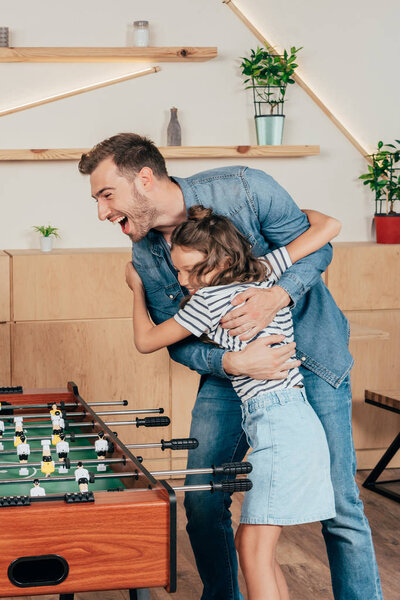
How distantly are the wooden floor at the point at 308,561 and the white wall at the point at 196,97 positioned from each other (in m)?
1.71

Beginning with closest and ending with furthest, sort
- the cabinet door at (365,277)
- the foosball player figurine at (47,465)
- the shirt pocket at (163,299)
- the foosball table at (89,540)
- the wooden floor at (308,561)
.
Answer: the foosball table at (89,540) → the foosball player figurine at (47,465) → the shirt pocket at (163,299) → the wooden floor at (308,561) → the cabinet door at (365,277)

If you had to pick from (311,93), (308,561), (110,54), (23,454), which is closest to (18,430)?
(23,454)

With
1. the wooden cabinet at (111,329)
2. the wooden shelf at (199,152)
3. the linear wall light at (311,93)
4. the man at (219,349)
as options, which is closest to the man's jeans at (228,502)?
the man at (219,349)

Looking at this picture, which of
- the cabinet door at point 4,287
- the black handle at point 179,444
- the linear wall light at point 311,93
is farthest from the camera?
the linear wall light at point 311,93

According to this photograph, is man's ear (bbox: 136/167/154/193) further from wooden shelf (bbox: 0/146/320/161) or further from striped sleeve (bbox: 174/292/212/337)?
wooden shelf (bbox: 0/146/320/161)

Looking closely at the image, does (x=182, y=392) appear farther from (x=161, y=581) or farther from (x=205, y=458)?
(x=161, y=581)

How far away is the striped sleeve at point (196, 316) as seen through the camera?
2.14 metres

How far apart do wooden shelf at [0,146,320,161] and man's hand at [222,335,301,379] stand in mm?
2488

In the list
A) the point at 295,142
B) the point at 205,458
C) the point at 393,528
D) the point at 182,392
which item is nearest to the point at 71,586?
the point at 205,458

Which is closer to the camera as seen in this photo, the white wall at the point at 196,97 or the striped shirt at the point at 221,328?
the striped shirt at the point at 221,328

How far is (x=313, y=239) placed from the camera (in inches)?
93.1

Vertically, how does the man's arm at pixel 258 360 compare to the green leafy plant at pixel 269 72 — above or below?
below

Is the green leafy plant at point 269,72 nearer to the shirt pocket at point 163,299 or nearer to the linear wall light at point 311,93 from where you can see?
the linear wall light at point 311,93

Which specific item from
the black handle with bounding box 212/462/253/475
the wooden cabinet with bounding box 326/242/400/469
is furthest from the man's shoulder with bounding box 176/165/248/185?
the wooden cabinet with bounding box 326/242/400/469
